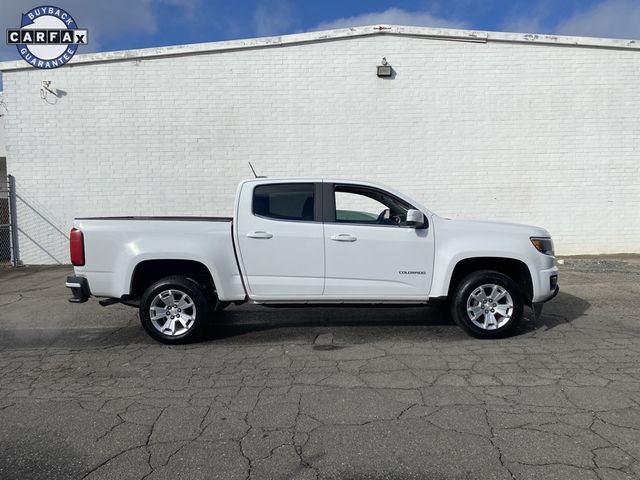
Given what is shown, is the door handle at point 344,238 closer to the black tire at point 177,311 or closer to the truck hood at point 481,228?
the truck hood at point 481,228

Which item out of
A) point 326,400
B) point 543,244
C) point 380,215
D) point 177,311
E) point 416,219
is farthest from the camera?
point 380,215

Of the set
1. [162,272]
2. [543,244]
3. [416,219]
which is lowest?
[162,272]

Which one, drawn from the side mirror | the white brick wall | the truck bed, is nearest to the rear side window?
the truck bed

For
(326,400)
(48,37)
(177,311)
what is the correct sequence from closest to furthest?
1. (326,400)
2. (177,311)
3. (48,37)

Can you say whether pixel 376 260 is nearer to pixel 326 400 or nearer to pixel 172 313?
pixel 326 400

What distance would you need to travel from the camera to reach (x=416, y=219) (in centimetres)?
597

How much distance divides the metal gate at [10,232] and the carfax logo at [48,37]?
2893 mm

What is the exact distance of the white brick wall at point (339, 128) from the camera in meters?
12.5

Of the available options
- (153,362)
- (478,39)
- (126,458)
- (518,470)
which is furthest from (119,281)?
(478,39)

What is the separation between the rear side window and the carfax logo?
28.8ft

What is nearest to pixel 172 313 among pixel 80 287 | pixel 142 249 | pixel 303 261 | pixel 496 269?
pixel 142 249

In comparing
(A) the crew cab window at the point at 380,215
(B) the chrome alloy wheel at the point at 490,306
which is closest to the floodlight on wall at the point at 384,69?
(A) the crew cab window at the point at 380,215

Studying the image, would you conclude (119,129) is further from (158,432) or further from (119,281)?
(158,432)

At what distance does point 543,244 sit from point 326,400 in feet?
11.3
